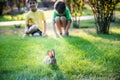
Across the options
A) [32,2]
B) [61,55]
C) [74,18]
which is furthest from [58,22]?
[74,18]

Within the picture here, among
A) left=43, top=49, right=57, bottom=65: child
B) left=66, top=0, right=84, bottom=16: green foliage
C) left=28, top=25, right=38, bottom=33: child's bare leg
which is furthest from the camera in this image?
left=66, top=0, right=84, bottom=16: green foliage

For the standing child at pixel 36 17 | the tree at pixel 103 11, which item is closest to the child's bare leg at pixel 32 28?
the standing child at pixel 36 17

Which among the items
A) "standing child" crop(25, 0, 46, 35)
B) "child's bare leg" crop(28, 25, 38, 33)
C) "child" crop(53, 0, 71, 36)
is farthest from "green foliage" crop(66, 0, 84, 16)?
"child's bare leg" crop(28, 25, 38, 33)

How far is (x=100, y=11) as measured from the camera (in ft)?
32.0

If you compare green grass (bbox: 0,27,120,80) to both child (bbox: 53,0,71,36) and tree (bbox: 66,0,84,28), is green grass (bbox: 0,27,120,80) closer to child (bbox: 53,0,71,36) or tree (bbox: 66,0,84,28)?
child (bbox: 53,0,71,36)

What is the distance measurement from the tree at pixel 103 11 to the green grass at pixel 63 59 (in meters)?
2.03

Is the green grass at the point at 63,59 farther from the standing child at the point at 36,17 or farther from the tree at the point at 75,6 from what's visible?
the tree at the point at 75,6

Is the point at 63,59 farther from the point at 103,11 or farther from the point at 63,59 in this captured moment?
the point at 103,11

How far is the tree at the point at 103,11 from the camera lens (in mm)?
9648

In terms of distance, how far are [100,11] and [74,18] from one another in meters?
4.75

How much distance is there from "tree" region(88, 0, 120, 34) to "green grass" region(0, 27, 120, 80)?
2032mm

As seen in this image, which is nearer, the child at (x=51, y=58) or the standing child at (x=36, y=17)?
the child at (x=51, y=58)

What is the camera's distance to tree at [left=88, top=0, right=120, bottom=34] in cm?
965

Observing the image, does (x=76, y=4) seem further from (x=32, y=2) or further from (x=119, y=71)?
(x=119, y=71)
